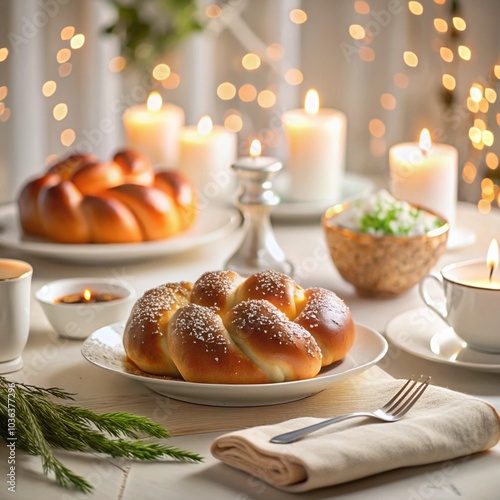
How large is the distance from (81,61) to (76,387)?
2.00 m

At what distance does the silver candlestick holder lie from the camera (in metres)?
1.52

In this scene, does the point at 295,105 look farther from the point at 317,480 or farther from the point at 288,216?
the point at 317,480

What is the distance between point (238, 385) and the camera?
992 millimetres

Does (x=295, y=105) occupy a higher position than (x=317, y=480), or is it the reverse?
(x=295, y=105)

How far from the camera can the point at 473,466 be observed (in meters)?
0.92

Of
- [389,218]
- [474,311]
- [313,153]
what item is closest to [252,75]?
[313,153]

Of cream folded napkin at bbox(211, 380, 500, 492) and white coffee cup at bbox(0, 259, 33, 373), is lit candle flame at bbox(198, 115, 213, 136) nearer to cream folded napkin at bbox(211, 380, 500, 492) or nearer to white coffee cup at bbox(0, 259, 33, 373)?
white coffee cup at bbox(0, 259, 33, 373)

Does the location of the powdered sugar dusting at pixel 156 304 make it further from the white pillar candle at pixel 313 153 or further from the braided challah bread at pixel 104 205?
the white pillar candle at pixel 313 153

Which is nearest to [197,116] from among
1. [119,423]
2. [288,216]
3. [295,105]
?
[295,105]

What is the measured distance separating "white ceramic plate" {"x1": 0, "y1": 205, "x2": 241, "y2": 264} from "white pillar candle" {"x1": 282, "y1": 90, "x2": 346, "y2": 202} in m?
0.26

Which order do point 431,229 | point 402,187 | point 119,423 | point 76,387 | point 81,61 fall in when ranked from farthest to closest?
point 81,61 < point 402,187 < point 431,229 < point 76,387 < point 119,423

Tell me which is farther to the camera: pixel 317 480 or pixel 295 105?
pixel 295 105

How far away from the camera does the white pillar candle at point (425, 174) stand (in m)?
1.71

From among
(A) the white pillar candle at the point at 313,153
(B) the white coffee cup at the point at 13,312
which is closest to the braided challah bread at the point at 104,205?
(A) the white pillar candle at the point at 313,153
